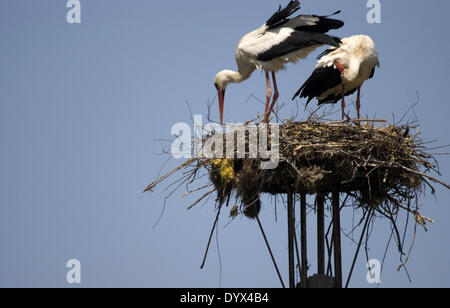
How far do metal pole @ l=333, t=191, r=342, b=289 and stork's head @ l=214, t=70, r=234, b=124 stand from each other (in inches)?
102

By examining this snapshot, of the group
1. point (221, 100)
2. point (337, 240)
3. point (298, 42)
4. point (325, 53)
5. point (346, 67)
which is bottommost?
point (337, 240)

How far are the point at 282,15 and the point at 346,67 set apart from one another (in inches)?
52.8

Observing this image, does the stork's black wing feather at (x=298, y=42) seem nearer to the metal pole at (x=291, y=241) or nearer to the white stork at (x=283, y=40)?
the white stork at (x=283, y=40)

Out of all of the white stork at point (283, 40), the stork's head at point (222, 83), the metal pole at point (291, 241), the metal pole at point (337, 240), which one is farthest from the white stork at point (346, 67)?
the metal pole at point (291, 241)

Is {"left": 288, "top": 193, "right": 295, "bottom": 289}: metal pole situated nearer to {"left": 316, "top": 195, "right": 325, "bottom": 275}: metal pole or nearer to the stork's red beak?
{"left": 316, "top": 195, "right": 325, "bottom": 275}: metal pole

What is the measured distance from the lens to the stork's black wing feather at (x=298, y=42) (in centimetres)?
910

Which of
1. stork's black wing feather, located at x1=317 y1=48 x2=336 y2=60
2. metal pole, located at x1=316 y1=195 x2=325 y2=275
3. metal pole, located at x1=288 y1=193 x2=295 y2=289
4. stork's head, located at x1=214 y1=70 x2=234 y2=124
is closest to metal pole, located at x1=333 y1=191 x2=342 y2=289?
metal pole, located at x1=316 y1=195 x2=325 y2=275

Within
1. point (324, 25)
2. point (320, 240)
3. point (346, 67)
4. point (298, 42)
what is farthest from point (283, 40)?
point (320, 240)

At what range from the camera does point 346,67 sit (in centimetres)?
1009

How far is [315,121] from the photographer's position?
303 inches

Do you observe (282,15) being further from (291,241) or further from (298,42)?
(291,241)

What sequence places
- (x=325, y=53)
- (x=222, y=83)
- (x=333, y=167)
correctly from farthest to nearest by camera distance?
(x=325, y=53) → (x=222, y=83) → (x=333, y=167)

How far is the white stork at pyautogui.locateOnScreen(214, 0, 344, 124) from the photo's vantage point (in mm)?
9148
